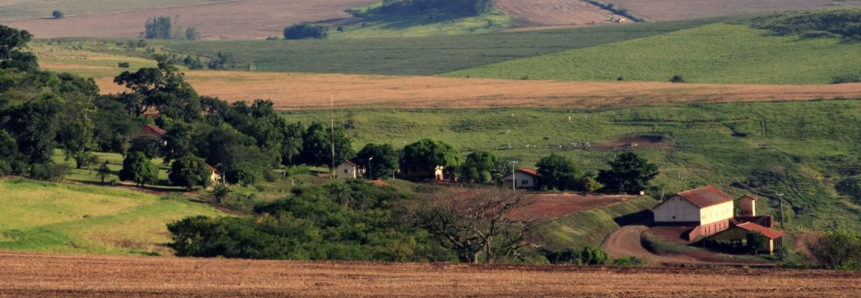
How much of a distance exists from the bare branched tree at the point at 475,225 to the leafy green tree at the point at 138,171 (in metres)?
25.9

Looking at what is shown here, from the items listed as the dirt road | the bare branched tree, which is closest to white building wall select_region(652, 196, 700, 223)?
the dirt road

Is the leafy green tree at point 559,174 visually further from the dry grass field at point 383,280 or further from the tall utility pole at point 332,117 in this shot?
the dry grass field at point 383,280

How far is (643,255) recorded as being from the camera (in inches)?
3319

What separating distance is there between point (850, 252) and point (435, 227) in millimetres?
20412

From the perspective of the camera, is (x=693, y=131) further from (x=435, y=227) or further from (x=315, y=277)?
(x=315, y=277)

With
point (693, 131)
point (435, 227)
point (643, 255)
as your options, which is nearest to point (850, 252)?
point (643, 255)

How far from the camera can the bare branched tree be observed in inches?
2744

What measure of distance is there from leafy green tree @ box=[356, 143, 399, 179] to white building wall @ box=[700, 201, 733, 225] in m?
29.3

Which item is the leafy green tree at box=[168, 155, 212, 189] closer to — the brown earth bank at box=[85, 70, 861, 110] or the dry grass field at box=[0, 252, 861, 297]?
the dry grass field at box=[0, 252, 861, 297]

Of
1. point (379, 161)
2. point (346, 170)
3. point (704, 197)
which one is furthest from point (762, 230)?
point (346, 170)

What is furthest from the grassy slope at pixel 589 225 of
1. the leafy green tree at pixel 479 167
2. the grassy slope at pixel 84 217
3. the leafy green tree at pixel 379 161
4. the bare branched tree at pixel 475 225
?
the leafy green tree at pixel 379 161

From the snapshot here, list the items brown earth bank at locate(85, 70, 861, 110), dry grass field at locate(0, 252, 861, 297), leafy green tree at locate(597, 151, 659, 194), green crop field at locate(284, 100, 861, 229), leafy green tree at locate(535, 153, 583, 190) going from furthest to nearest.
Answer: brown earth bank at locate(85, 70, 861, 110)
green crop field at locate(284, 100, 861, 229)
leafy green tree at locate(535, 153, 583, 190)
leafy green tree at locate(597, 151, 659, 194)
dry grass field at locate(0, 252, 861, 297)

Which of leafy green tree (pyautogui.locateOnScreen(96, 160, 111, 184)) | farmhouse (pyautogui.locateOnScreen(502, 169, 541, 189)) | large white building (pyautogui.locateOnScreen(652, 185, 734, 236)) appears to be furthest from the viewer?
farmhouse (pyautogui.locateOnScreen(502, 169, 541, 189))

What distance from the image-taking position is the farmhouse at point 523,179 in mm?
114312
